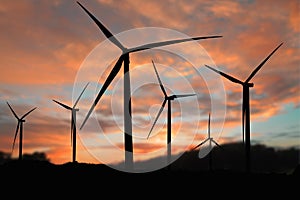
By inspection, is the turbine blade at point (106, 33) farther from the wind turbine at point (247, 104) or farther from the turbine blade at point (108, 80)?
the wind turbine at point (247, 104)

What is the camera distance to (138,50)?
66.1 metres

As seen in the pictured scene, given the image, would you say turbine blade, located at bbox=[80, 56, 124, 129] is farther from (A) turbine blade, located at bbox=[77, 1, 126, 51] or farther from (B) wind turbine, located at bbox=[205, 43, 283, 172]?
(B) wind turbine, located at bbox=[205, 43, 283, 172]

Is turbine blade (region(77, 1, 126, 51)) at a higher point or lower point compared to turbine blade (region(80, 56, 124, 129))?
higher

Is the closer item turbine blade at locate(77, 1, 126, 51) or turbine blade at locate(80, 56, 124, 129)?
turbine blade at locate(80, 56, 124, 129)

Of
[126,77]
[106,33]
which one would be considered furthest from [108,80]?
[106,33]

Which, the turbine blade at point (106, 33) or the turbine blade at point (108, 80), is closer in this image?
the turbine blade at point (108, 80)

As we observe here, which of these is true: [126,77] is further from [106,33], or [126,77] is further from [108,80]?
[106,33]

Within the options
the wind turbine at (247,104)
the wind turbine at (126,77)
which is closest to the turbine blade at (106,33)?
the wind turbine at (126,77)

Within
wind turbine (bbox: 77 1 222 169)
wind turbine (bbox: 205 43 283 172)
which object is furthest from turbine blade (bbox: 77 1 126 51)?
wind turbine (bbox: 205 43 283 172)

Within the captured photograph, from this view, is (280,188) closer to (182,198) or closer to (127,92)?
(182,198)

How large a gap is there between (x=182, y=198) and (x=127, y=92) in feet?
52.4

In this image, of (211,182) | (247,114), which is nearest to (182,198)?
(211,182)

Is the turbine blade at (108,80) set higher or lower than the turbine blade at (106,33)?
lower

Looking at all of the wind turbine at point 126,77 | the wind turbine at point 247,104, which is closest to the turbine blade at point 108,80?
the wind turbine at point 126,77
